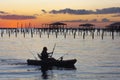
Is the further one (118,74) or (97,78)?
(118,74)

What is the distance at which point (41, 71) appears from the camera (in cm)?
3597

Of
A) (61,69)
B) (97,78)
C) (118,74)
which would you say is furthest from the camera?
(61,69)

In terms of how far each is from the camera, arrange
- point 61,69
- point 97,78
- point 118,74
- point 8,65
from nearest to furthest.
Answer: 1. point 97,78
2. point 118,74
3. point 61,69
4. point 8,65

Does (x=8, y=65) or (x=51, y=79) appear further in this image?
(x=8, y=65)

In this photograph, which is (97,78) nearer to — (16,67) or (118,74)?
(118,74)

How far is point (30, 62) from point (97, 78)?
31.7ft

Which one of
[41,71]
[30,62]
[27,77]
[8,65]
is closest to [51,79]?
[27,77]

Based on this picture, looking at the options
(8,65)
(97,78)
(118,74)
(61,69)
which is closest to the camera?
(97,78)

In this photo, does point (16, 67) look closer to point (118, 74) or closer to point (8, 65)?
point (8, 65)

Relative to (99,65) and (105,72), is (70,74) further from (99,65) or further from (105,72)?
(99,65)

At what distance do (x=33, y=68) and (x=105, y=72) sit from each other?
7.03 m

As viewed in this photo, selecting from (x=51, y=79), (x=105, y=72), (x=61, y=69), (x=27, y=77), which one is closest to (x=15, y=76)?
(x=27, y=77)

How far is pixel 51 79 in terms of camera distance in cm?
3158

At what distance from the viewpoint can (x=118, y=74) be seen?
33875 millimetres
